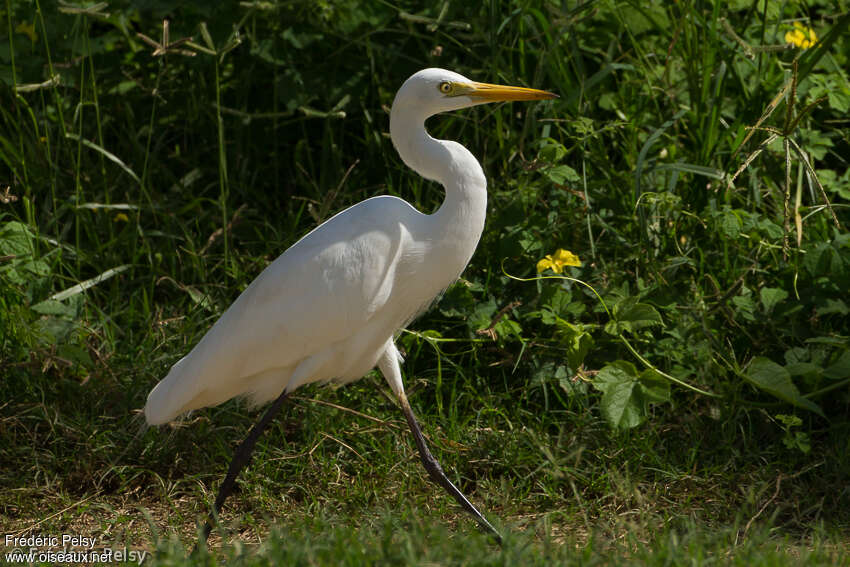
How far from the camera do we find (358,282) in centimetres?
290

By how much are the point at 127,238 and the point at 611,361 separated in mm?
2062

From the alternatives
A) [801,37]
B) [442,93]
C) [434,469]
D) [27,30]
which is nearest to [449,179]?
[442,93]

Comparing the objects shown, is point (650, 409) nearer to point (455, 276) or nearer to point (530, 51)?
point (455, 276)

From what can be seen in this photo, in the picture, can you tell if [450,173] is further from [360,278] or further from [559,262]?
[559,262]

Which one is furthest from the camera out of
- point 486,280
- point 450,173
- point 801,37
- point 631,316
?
point 801,37

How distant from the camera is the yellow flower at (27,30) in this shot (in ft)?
13.3

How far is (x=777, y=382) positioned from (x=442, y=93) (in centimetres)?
140

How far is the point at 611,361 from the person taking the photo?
11.5 ft

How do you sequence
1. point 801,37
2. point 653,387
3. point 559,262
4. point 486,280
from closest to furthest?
point 653,387
point 559,262
point 486,280
point 801,37

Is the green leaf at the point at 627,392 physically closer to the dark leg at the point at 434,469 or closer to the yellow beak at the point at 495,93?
the dark leg at the point at 434,469

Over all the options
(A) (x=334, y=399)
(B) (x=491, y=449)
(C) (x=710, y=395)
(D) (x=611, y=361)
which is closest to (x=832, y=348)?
(C) (x=710, y=395)

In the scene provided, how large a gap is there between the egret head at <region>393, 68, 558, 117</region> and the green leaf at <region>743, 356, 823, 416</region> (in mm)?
1116

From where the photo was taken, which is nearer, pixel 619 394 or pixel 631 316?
pixel 619 394

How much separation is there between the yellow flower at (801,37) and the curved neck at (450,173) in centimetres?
175
